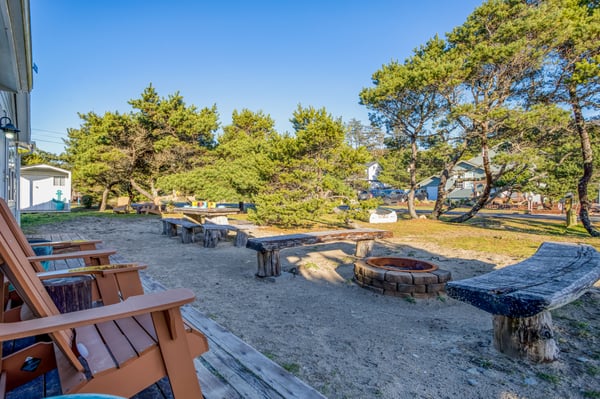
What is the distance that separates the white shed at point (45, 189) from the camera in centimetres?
1984

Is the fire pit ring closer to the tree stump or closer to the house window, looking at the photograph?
the tree stump

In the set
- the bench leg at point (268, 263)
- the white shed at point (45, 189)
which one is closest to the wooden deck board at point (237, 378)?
the bench leg at point (268, 263)

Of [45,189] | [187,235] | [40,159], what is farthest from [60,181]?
[187,235]

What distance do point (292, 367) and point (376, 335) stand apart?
1098 mm

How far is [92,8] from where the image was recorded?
1000 centimetres

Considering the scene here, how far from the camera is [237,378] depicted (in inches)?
76.7

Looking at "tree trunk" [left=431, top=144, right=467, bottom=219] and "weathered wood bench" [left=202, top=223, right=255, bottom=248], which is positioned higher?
"tree trunk" [left=431, top=144, right=467, bottom=219]

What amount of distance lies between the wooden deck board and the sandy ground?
1.70ft

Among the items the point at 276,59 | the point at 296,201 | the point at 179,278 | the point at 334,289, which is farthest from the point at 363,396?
the point at 276,59

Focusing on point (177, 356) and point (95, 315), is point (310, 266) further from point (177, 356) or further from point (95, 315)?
point (95, 315)

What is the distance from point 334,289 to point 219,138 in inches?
709

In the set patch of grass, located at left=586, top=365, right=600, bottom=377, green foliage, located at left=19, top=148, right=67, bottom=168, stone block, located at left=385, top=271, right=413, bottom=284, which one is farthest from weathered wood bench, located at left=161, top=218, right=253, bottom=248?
green foliage, located at left=19, top=148, right=67, bottom=168

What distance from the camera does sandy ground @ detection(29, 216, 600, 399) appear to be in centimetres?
237

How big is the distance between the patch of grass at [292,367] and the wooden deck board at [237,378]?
48cm
